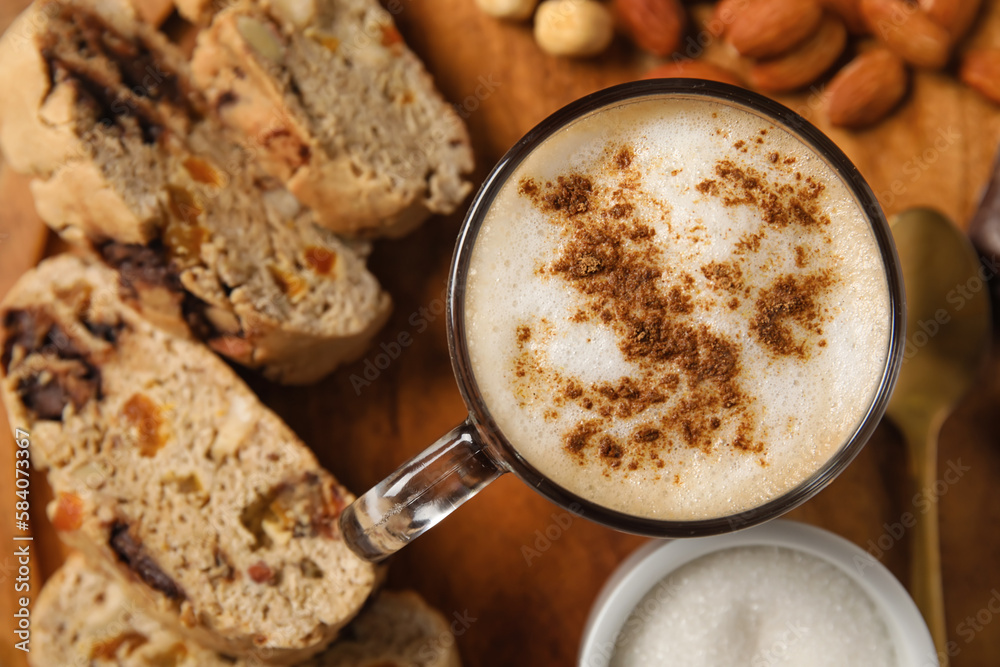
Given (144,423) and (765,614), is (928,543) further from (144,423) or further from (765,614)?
(144,423)

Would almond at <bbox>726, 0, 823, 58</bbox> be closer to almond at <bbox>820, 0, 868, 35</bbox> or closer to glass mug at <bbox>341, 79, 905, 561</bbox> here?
almond at <bbox>820, 0, 868, 35</bbox>

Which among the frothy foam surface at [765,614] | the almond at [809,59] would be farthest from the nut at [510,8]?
the frothy foam surface at [765,614]

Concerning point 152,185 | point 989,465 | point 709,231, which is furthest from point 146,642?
point 989,465

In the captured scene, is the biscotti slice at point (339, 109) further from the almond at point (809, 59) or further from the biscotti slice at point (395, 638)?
the biscotti slice at point (395, 638)

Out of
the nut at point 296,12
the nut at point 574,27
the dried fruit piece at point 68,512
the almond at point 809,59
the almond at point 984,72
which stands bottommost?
the almond at point 984,72

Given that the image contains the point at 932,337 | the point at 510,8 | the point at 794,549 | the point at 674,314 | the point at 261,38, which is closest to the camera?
the point at 674,314

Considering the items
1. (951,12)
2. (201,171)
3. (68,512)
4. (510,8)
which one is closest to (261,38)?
(201,171)

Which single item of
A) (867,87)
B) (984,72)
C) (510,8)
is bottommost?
(984,72)
